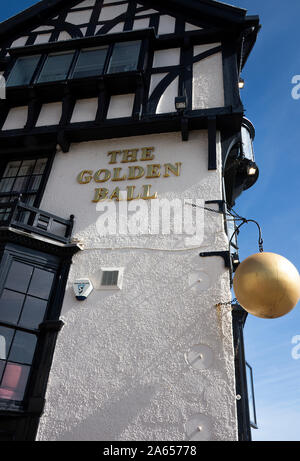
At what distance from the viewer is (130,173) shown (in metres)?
7.41

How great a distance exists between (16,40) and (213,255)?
29.3ft

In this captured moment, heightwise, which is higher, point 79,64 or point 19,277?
point 79,64

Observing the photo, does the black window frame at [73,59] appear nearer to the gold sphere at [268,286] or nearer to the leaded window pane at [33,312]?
the leaded window pane at [33,312]

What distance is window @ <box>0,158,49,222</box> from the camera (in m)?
7.75

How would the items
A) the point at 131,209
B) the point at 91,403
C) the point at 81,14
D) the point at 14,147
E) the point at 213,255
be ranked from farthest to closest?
the point at 81,14
the point at 14,147
the point at 131,209
the point at 213,255
the point at 91,403

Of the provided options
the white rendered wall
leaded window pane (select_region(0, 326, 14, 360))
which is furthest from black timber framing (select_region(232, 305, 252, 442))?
leaded window pane (select_region(0, 326, 14, 360))

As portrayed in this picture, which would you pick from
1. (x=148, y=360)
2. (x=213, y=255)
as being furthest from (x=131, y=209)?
(x=148, y=360)

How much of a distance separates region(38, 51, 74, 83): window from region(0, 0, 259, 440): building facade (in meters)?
0.04

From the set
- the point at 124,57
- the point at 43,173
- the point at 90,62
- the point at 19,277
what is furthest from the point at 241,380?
the point at 90,62

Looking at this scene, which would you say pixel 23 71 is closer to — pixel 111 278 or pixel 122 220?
pixel 122 220

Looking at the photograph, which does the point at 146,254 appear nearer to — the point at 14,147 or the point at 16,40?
the point at 14,147

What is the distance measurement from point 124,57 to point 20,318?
6.38 m

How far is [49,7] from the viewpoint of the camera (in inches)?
412

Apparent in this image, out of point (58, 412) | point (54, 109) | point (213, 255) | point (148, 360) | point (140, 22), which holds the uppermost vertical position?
point (140, 22)
